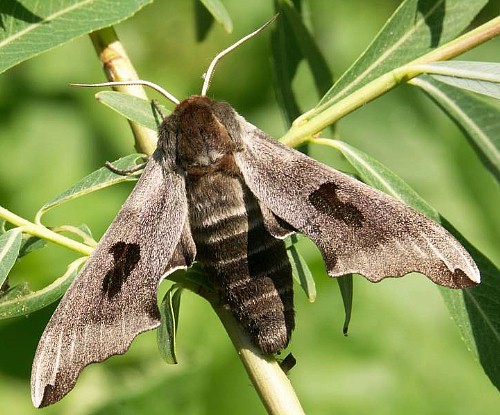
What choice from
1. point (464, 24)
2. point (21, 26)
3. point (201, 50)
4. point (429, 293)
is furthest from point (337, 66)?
point (21, 26)

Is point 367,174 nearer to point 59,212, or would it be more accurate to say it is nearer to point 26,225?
point 26,225

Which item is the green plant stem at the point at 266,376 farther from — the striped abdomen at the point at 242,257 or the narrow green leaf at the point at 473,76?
the narrow green leaf at the point at 473,76

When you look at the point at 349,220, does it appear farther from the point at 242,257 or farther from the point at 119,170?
the point at 119,170

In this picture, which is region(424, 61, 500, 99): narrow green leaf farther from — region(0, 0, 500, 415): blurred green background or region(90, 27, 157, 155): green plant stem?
region(0, 0, 500, 415): blurred green background

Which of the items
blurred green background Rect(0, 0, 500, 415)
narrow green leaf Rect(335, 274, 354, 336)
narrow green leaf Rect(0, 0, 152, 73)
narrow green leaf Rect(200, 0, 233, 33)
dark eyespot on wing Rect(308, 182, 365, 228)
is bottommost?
blurred green background Rect(0, 0, 500, 415)

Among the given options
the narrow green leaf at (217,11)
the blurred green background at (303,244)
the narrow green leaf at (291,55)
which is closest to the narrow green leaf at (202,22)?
the narrow green leaf at (291,55)

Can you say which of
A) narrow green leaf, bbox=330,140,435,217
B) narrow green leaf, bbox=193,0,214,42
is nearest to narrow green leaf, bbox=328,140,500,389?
narrow green leaf, bbox=330,140,435,217

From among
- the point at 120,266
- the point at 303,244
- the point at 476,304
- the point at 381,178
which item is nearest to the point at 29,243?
the point at 120,266
